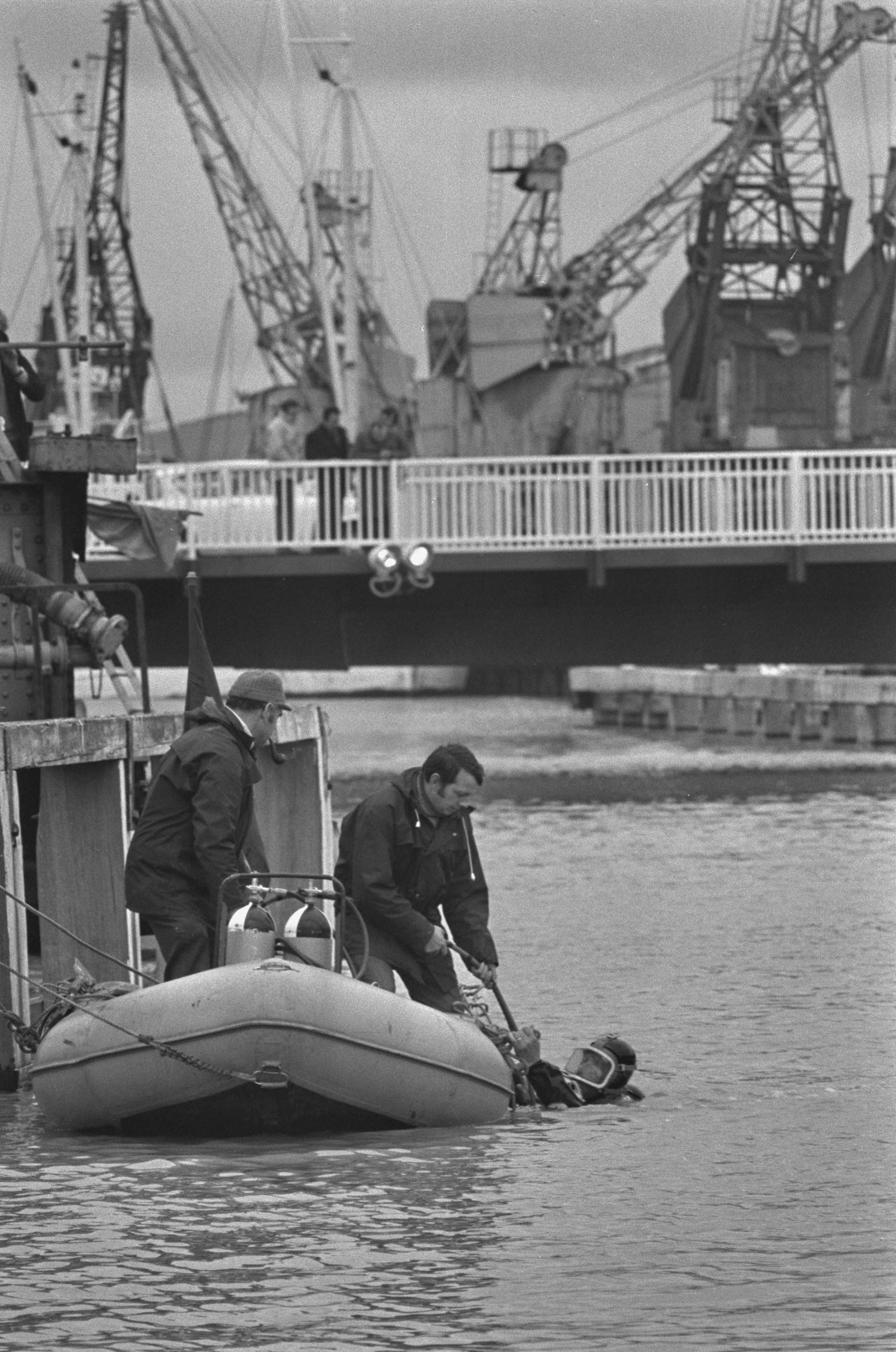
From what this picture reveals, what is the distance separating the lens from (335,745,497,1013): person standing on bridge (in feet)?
43.8

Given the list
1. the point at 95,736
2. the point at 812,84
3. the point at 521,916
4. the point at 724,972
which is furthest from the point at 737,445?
the point at 95,736

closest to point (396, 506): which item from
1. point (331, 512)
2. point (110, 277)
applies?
point (331, 512)

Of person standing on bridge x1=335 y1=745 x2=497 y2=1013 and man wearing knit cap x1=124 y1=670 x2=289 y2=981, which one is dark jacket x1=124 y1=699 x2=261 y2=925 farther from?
person standing on bridge x1=335 y1=745 x2=497 y2=1013

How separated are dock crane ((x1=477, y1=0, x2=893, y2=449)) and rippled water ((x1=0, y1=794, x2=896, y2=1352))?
1845 inches

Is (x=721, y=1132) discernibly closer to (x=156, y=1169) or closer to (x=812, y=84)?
(x=156, y=1169)

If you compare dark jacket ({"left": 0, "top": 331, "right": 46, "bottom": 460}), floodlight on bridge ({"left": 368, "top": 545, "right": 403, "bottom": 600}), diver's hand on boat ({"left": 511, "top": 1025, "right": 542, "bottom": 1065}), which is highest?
dark jacket ({"left": 0, "top": 331, "right": 46, "bottom": 460})

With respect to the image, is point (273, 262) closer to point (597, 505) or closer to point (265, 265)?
point (265, 265)

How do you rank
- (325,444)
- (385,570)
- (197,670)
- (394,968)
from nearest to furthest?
1. (394,968)
2. (197,670)
3. (385,570)
4. (325,444)

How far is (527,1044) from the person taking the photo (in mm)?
14000

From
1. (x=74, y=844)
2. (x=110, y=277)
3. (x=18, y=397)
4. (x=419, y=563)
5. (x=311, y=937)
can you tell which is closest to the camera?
(x=311, y=937)

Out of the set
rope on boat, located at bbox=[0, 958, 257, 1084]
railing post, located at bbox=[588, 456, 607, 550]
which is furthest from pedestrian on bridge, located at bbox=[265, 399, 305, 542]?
rope on boat, located at bbox=[0, 958, 257, 1084]

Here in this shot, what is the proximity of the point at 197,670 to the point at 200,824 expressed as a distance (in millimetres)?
2370

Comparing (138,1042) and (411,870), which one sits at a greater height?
(411,870)

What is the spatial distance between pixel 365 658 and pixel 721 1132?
29.3 meters
